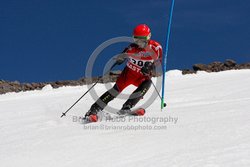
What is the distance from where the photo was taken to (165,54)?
8.96 meters

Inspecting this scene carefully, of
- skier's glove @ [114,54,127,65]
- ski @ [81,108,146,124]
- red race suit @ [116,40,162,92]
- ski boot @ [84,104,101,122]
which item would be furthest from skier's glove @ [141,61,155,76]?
ski boot @ [84,104,101,122]

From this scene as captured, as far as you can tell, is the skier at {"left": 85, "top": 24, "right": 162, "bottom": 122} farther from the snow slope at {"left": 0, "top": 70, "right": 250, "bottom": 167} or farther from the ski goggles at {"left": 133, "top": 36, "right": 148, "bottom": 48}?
the snow slope at {"left": 0, "top": 70, "right": 250, "bottom": 167}

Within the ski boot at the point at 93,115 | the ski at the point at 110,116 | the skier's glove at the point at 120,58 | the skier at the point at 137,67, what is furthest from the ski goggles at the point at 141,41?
the ski boot at the point at 93,115

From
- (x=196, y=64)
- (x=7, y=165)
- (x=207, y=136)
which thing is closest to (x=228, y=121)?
(x=207, y=136)

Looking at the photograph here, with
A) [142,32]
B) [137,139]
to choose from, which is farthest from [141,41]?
[137,139]

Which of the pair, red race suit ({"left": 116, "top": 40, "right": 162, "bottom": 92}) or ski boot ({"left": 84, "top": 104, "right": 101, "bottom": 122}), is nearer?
ski boot ({"left": 84, "top": 104, "right": 101, "bottom": 122})

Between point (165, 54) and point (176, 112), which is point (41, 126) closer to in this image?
point (176, 112)

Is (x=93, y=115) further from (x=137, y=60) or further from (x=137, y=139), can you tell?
(x=137, y=139)

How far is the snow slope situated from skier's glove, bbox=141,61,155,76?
2.29 feet

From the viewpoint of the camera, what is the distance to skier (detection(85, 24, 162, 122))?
25.6 ft

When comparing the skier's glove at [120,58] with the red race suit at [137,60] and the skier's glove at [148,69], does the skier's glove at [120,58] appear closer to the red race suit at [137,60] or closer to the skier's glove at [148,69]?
the red race suit at [137,60]

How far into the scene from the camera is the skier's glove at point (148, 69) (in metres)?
7.74

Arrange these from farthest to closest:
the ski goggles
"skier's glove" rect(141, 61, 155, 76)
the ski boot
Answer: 1. the ski goggles
2. "skier's glove" rect(141, 61, 155, 76)
3. the ski boot

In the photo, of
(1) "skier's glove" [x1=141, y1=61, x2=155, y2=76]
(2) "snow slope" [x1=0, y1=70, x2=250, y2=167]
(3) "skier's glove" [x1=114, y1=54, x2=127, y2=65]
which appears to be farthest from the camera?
(3) "skier's glove" [x1=114, y1=54, x2=127, y2=65]
